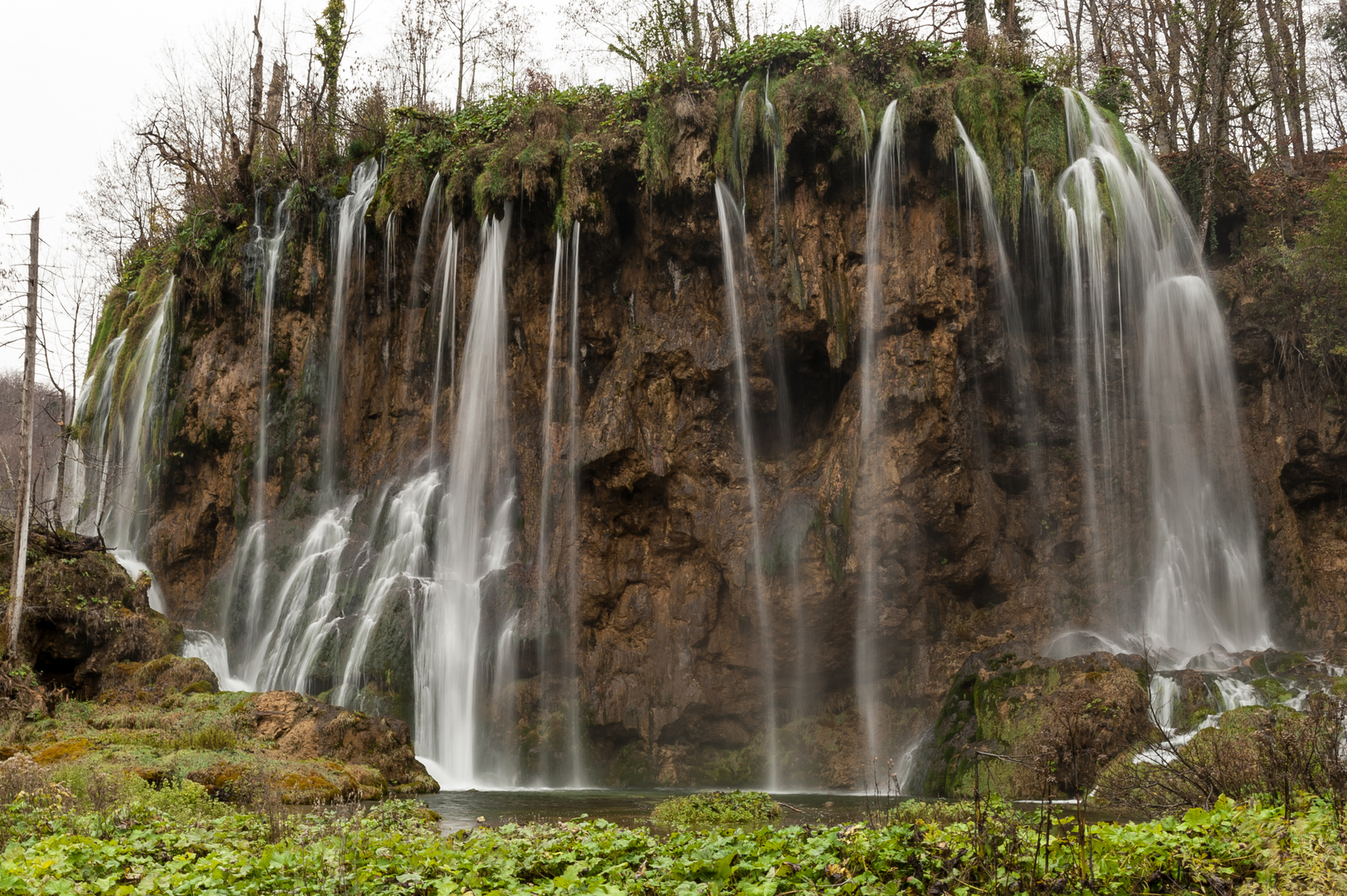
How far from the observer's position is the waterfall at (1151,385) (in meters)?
17.9

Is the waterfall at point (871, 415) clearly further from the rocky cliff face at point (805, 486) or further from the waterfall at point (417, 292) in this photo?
the waterfall at point (417, 292)

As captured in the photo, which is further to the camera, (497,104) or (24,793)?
Answer: (497,104)

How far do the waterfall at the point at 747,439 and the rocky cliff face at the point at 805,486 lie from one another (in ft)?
0.47

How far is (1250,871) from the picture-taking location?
475 centimetres

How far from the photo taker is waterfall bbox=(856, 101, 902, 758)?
57.7 feet

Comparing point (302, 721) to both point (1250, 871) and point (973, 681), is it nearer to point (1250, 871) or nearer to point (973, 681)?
point (973, 681)

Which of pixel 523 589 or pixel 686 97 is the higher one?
pixel 686 97

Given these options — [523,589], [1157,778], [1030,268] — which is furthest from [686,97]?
[1157,778]

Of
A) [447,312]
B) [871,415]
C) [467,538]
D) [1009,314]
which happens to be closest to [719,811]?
[871,415]

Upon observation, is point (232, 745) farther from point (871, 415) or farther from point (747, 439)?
point (871, 415)

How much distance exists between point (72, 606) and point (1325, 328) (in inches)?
945

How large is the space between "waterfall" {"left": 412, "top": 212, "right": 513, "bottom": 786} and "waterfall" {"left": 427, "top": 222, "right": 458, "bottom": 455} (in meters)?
0.61

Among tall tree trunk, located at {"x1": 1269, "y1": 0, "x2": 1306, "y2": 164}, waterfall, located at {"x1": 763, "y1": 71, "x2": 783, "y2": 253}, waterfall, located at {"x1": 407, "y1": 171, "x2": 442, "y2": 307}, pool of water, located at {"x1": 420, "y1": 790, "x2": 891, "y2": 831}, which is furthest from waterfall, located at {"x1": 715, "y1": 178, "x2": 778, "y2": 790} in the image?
tall tree trunk, located at {"x1": 1269, "y1": 0, "x2": 1306, "y2": 164}

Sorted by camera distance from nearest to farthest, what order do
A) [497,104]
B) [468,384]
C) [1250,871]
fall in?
[1250,871]
[468,384]
[497,104]
